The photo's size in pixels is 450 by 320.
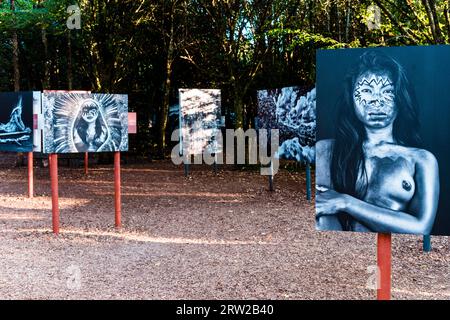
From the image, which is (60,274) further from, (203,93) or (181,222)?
(203,93)

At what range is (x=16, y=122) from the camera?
45.0ft

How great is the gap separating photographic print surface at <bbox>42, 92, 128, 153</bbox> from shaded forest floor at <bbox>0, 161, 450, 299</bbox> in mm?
1367

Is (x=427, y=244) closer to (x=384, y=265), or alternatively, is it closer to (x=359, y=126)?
(x=384, y=265)

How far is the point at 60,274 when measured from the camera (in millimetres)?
6680

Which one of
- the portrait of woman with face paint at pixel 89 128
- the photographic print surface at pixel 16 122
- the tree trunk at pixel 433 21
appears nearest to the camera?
the portrait of woman with face paint at pixel 89 128

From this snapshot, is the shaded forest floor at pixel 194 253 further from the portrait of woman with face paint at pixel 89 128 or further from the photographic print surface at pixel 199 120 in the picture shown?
the photographic print surface at pixel 199 120

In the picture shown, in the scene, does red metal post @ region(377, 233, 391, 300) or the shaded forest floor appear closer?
red metal post @ region(377, 233, 391, 300)

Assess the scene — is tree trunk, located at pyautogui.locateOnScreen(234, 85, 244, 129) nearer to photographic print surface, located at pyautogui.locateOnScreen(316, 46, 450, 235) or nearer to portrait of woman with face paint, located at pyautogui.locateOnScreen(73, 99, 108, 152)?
Answer: portrait of woman with face paint, located at pyautogui.locateOnScreen(73, 99, 108, 152)

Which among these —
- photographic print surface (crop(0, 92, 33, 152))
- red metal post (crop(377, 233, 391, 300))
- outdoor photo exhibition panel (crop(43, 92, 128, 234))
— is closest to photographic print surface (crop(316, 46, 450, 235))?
red metal post (crop(377, 233, 391, 300))

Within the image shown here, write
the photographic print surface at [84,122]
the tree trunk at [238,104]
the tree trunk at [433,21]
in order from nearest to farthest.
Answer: the photographic print surface at [84,122] < the tree trunk at [433,21] < the tree trunk at [238,104]

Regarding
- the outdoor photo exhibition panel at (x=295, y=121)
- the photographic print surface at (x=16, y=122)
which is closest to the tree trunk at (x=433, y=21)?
the outdoor photo exhibition panel at (x=295, y=121)

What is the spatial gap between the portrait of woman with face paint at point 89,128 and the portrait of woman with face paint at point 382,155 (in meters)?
5.85

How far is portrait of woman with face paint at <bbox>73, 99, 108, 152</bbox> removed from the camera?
30.6 ft

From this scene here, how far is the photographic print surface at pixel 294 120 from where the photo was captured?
1206 centimetres
